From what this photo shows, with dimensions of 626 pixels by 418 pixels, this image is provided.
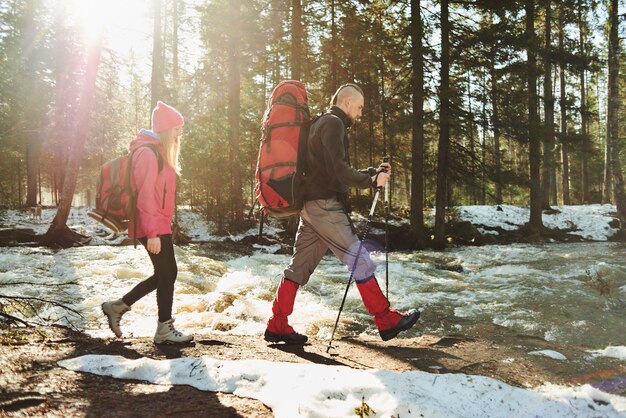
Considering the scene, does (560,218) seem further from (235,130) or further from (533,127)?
(235,130)

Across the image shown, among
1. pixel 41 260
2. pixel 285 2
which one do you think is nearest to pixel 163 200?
pixel 41 260

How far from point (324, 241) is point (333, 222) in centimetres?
22

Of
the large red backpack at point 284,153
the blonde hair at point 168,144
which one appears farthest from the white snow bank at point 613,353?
the blonde hair at point 168,144

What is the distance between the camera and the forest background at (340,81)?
14.5 m

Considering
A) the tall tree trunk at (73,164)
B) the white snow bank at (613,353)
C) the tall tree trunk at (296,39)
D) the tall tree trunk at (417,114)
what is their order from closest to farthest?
1. the white snow bank at (613,353)
2. the tall tree trunk at (73,164)
3. the tall tree trunk at (417,114)
4. the tall tree trunk at (296,39)

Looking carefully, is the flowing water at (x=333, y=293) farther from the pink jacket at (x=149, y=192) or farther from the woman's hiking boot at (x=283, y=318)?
the woman's hiking boot at (x=283, y=318)

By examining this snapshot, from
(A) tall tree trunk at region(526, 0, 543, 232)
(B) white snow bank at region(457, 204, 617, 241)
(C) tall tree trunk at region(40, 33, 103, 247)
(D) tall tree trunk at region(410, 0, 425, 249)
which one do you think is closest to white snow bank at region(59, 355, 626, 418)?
(C) tall tree trunk at region(40, 33, 103, 247)

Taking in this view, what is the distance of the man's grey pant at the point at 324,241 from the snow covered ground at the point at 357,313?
1.10 metres

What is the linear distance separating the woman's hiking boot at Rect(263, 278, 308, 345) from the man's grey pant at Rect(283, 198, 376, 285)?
101 mm

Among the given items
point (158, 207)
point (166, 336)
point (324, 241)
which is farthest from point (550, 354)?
point (158, 207)

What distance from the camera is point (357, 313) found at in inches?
243

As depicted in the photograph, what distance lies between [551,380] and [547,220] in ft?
64.5

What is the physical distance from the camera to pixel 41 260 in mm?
9008

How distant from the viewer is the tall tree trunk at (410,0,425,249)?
47.1 feet
